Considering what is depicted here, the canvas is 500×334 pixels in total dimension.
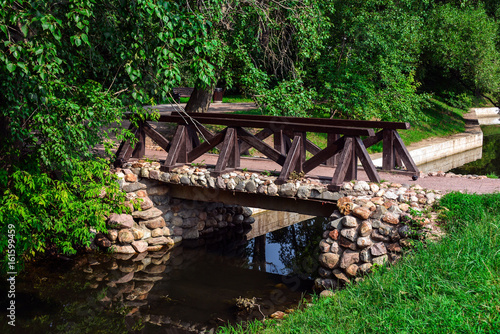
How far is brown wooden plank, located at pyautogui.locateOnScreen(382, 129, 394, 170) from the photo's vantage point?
9.39 metres

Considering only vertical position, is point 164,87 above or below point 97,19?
below

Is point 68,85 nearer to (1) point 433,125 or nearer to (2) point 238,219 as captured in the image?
(2) point 238,219

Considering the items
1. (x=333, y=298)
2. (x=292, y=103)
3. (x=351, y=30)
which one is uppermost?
(x=351, y=30)

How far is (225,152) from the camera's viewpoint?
9492 mm

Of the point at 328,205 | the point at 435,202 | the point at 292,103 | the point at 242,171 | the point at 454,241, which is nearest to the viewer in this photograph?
the point at 454,241

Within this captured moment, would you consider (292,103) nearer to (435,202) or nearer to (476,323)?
(435,202)

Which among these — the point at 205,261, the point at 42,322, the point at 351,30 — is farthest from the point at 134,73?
the point at 351,30

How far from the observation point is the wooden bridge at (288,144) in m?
8.51

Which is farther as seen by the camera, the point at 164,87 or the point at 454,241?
the point at 164,87

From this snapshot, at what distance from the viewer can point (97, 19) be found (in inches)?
317

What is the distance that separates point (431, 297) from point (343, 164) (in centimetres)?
371

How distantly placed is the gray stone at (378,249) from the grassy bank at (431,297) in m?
0.79

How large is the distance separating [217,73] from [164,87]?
5.74m

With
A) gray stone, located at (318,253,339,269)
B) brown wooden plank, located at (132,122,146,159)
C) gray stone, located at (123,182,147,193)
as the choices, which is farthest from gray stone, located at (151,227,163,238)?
gray stone, located at (318,253,339,269)
